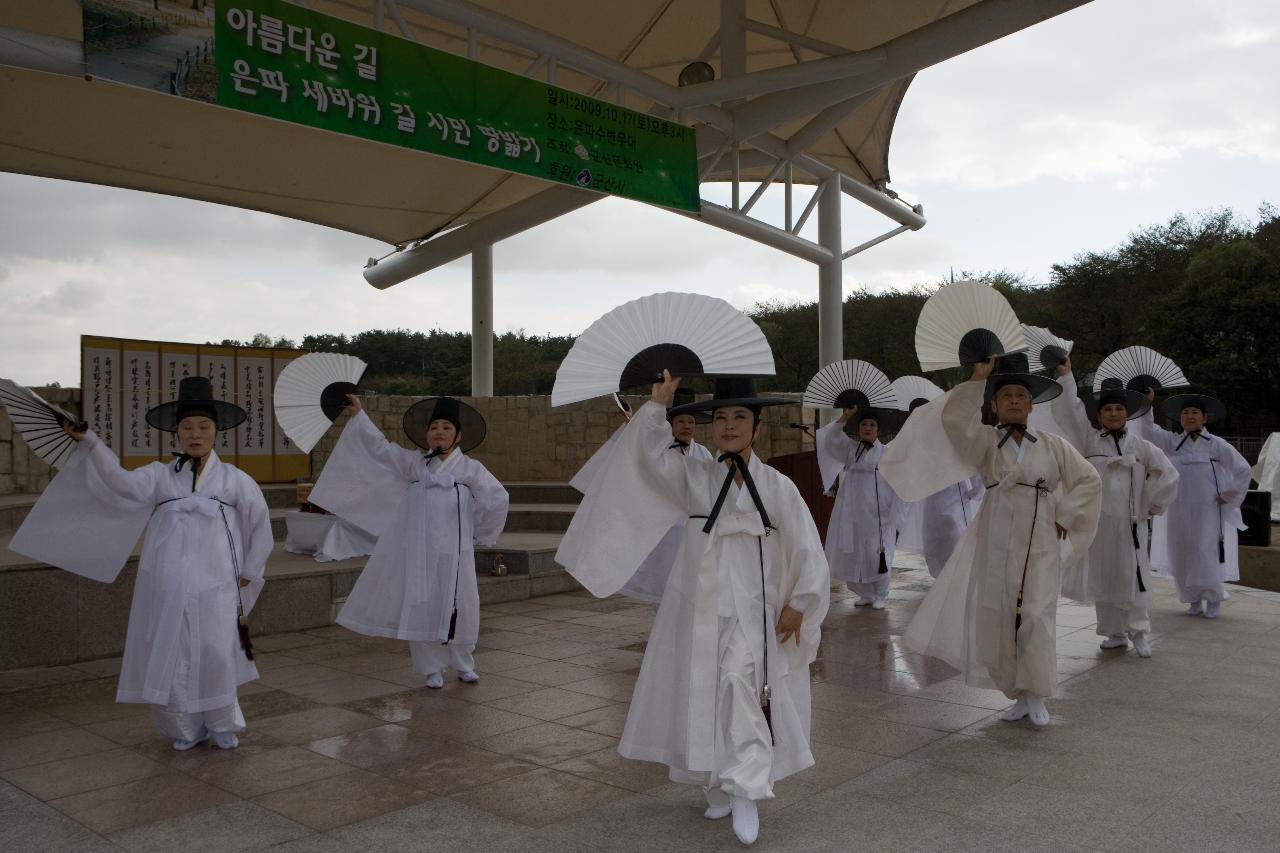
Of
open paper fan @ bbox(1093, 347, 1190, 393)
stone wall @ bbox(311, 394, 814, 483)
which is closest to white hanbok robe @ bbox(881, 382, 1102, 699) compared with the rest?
open paper fan @ bbox(1093, 347, 1190, 393)

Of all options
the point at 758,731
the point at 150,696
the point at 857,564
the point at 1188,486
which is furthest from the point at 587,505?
the point at 1188,486

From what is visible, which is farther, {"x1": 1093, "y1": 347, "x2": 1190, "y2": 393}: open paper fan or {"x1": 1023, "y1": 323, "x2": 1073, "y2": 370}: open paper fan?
{"x1": 1093, "y1": 347, "x2": 1190, "y2": 393}: open paper fan

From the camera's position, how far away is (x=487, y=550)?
994cm

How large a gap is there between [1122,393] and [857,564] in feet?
9.49

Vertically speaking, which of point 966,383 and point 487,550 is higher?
point 966,383

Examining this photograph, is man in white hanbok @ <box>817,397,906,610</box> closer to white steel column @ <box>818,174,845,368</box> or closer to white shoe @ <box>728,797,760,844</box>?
white steel column @ <box>818,174,845,368</box>

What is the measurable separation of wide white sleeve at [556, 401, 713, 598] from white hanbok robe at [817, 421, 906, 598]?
540 cm

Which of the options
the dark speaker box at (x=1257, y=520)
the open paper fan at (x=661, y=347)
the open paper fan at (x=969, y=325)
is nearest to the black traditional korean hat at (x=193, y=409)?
the open paper fan at (x=661, y=347)

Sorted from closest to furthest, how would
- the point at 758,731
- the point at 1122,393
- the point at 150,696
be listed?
the point at 758,731 < the point at 150,696 < the point at 1122,393

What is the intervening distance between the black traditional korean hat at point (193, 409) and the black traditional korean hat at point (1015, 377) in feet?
13.3

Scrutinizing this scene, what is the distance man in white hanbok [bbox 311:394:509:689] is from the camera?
629 centimetres

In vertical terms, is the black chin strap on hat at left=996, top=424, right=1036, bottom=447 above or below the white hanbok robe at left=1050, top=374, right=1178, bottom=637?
above

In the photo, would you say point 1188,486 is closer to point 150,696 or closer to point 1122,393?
point 1122,393

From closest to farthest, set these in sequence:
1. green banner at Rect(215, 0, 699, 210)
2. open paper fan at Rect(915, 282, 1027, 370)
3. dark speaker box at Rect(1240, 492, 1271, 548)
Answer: open paper fan at Rect(915, 282, 1027, 370) < green banner at Rect(215, 0, 699, 210) < dark speaker box at Rect(1240, 492, 1271, 548)
